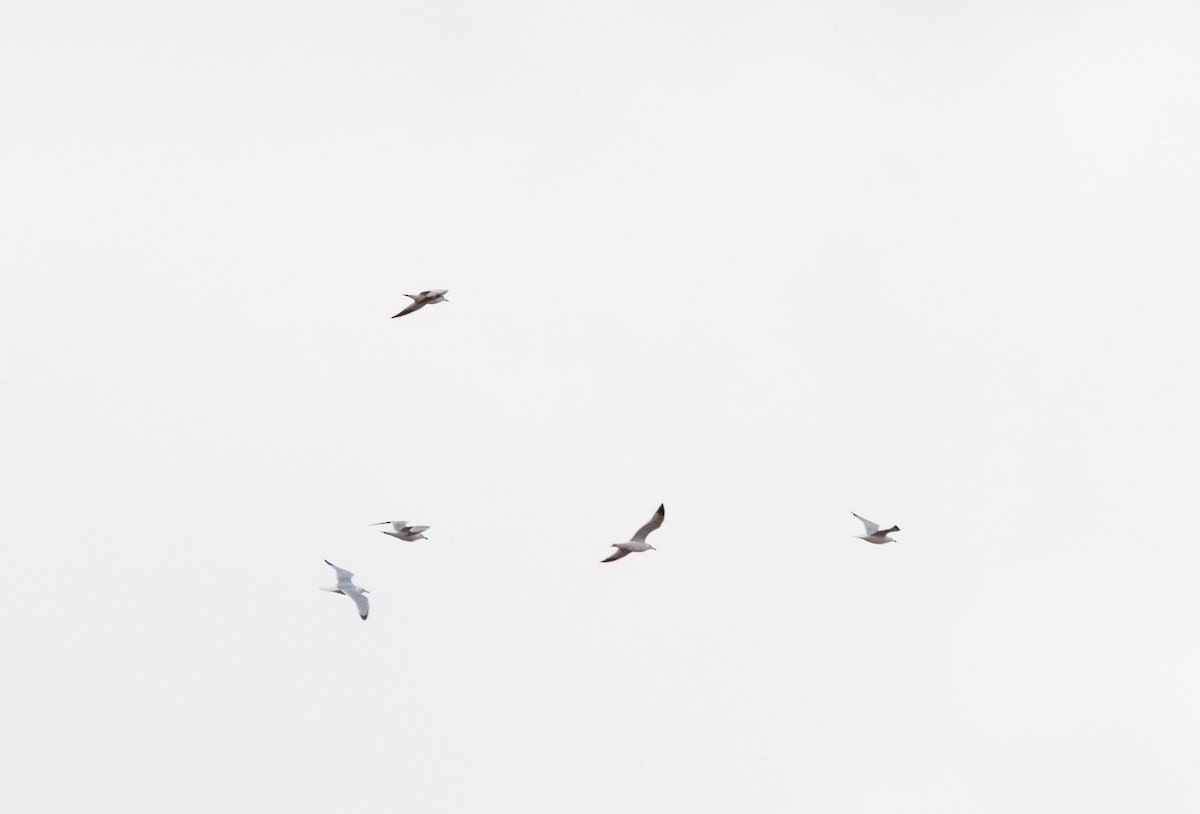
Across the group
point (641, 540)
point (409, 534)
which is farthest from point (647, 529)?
point (409, 534)

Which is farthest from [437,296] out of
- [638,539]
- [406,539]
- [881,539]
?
[881,539]

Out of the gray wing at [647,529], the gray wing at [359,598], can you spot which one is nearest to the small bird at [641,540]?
the gray wing at [647,529]

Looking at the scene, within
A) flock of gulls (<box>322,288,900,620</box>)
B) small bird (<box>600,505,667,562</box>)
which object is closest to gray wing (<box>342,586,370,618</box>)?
flock of gulls (<box>322,288,900,620</box>)

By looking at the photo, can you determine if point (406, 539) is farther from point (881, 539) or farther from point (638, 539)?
point (881, 539)

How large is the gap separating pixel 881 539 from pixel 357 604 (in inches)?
921

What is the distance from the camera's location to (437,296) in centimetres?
5450

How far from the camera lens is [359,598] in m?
55.9

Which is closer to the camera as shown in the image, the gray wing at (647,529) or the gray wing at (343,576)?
the gray wing at (647,529)

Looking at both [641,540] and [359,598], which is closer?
[641,540]

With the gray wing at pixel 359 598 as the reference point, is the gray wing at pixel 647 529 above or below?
above

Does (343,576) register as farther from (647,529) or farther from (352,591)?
(647,529)

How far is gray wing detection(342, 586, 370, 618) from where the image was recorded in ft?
182

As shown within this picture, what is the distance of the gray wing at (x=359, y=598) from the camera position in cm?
5553

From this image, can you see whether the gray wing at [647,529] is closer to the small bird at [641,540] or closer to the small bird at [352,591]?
the small bird at [641,540]
